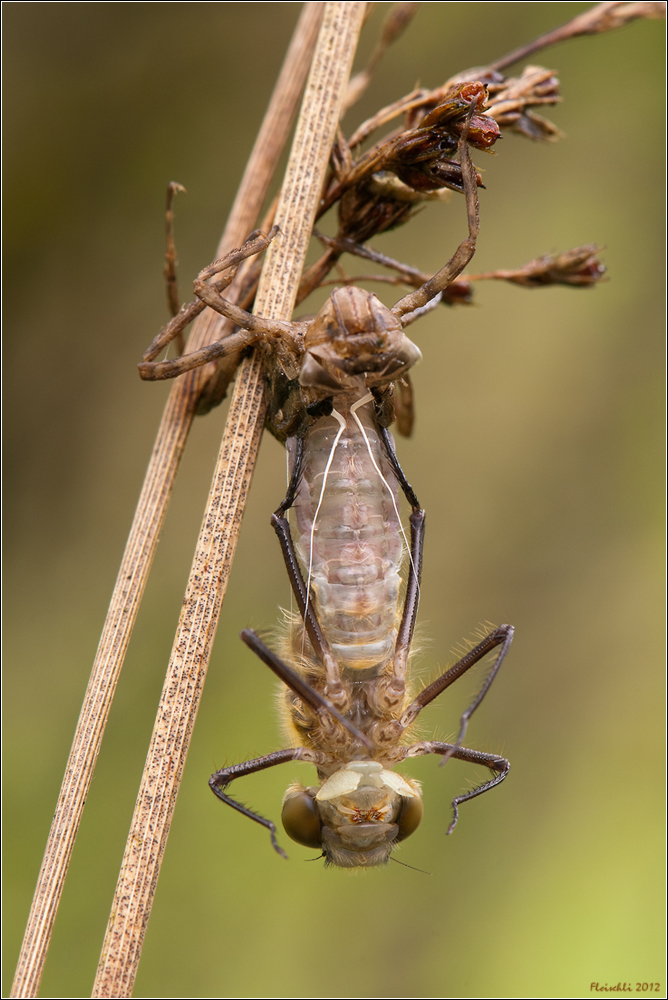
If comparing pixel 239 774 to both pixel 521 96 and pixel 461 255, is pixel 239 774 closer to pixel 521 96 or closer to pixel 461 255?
pixel 461 255

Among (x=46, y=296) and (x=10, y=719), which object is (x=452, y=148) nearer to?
(x=46, y=296)

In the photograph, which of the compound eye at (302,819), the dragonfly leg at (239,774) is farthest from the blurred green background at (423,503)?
the dragonfly leg at (239,774)

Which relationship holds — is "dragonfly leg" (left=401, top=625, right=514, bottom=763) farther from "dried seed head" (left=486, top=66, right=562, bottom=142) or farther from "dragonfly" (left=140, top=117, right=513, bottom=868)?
"dried seed head" (left=486, top=66, right=562, bottom=142)

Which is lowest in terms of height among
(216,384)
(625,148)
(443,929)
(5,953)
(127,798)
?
(5,953)

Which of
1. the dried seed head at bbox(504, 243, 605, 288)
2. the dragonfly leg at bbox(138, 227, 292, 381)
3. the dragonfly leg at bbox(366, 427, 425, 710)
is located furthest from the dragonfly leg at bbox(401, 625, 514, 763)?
the dried seed head at bbox(504, 243, 605, 288)

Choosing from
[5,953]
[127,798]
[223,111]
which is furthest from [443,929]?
[223,111]

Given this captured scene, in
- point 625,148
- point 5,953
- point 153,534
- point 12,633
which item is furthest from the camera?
point 625,148

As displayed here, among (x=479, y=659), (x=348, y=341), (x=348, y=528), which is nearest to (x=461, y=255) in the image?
(x=348, y=341)
